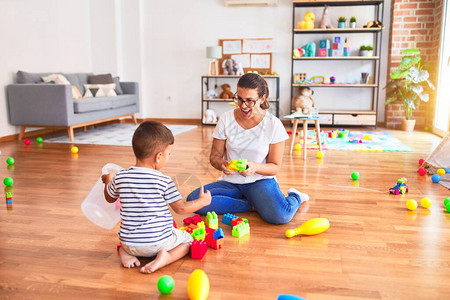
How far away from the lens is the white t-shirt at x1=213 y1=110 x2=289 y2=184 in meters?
2.25

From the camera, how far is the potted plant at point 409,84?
5.91 meters

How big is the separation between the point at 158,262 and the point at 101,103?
4.44 m

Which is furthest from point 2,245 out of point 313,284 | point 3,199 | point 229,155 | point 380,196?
point 380,196

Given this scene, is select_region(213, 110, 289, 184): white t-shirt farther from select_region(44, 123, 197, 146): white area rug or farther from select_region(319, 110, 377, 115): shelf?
select_region(319, 110, 377, 115): shelf

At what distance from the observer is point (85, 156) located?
4.14 m

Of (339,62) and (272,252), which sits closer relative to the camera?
(272,252)

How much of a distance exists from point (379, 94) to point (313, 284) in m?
5.88

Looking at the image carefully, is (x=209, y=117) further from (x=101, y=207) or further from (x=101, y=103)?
(x=101, y=207)

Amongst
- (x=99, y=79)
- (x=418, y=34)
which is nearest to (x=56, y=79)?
(x=99, y=79)

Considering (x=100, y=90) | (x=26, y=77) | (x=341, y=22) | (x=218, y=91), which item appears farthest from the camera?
(x=218, y=91)

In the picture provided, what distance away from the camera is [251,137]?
2.25m

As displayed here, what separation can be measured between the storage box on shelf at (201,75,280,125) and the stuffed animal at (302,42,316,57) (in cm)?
60

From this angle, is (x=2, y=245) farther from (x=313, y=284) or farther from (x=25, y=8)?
(x=25, y=8)

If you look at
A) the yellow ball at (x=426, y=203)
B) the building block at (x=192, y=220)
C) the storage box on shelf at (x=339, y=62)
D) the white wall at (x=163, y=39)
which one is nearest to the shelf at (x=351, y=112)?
the storage box on shelf at (x=339, y=62)
